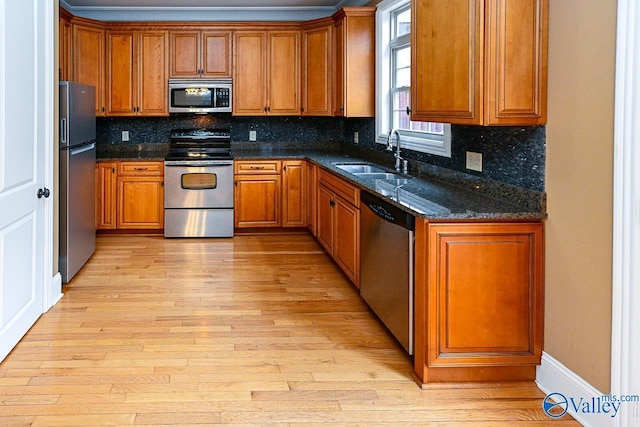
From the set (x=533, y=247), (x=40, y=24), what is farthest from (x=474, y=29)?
(x=40, y=24)

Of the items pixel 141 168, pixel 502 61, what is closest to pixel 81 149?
pixel 141 168

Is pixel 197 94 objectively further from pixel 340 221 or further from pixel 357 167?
pixel 340 221

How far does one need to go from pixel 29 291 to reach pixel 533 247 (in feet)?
8.93

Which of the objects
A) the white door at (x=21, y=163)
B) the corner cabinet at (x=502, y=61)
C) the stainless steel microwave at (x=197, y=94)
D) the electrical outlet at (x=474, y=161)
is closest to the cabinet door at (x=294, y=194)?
the stainless steel microwave at (x=197, y=94)

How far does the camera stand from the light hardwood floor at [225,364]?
2.78 m

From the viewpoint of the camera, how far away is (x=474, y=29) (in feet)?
10.0

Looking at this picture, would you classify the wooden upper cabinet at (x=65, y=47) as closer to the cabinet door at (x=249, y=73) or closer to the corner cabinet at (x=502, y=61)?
the cabinet door at (x=249, y=73)

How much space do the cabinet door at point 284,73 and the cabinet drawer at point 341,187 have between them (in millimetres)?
1473

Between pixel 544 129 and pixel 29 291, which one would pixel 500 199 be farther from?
Result: pixel 29 291

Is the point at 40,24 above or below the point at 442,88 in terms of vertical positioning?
above

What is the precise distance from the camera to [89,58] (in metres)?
7.11

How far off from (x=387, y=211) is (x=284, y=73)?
4144mm

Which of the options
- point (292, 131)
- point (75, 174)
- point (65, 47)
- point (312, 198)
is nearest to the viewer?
point (75, 174)

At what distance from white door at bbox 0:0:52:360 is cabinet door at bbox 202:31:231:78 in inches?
130
